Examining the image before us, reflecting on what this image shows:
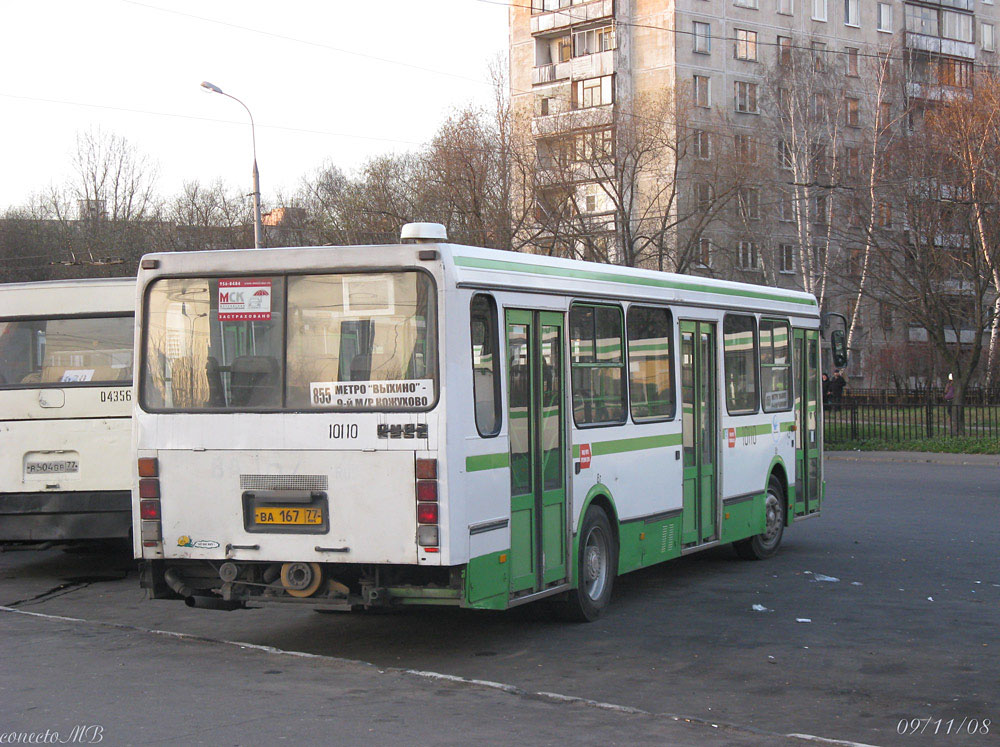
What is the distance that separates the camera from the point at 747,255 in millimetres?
48156

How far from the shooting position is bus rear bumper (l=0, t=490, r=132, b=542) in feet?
40.4

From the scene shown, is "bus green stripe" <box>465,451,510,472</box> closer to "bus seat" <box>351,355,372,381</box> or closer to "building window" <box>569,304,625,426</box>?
"bus seat" <box>351,355,372,381</box>

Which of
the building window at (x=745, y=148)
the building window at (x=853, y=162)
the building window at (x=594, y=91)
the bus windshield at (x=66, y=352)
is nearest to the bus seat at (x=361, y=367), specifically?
the bus windshield at (x=66, y=352)

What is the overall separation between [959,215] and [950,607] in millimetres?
24346

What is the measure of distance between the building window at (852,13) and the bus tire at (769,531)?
61.2 meters

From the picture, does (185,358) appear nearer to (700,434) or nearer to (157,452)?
(157,452)

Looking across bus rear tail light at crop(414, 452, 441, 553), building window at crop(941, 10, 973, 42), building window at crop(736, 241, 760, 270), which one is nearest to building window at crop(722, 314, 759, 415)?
bus rear tail light at crop(414, 452, 441, 553)

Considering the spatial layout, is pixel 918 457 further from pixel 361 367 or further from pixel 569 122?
pixel 361 367

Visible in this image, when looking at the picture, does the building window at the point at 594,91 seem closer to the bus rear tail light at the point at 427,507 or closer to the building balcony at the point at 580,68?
the building balcony at the point at 580,68

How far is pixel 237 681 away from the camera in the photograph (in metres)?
7.83

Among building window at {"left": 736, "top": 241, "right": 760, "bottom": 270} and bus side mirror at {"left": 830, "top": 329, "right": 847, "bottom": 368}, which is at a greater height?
building window at {"left": 736, "top": 241, "right": 760, "bottom": 270}

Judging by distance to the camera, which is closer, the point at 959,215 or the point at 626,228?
the point at 959,215

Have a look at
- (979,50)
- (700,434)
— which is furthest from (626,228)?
(979,50)

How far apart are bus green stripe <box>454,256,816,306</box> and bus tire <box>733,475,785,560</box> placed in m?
2.12
